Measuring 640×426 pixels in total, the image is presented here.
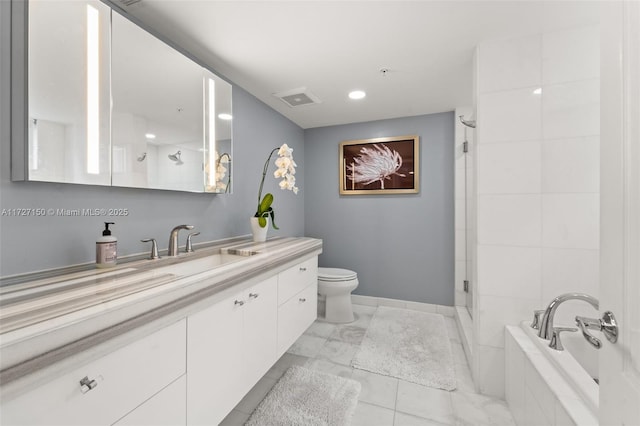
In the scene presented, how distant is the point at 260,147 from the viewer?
2.50 meters

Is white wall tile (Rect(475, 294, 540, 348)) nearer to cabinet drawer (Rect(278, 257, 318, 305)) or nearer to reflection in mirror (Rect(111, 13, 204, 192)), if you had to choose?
cabinet drawer (Rect(278, 257, 318, 305))

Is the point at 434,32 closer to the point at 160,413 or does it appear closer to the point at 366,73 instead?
the point at 366,73

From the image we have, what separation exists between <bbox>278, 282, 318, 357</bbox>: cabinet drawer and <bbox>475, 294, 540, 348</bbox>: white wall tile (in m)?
1.16

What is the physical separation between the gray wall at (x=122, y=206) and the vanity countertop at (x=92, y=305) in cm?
11

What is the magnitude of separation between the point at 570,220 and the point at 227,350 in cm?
195

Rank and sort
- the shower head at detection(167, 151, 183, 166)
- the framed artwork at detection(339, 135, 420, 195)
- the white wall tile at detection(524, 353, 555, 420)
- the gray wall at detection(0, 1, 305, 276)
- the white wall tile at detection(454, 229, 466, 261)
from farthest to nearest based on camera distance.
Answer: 1. the framed artwork at detection(339, 135, 420, 195)
2. the white wall tile at detection(454, 229, 466, 261)
3. the shower head at detection(167, 151, 183, 166)
4. the white wall tile at detection(524, 353, 555, 420)
5. the gray wall at detection(0, 1, 305, 276)

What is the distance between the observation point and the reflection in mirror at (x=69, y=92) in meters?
1.01

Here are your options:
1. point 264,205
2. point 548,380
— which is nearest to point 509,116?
point 548,380

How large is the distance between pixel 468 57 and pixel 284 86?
1.34 meters

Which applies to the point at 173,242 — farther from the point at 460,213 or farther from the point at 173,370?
the point at 460,213

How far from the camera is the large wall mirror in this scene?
3.34ft

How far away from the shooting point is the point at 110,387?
2.53ft

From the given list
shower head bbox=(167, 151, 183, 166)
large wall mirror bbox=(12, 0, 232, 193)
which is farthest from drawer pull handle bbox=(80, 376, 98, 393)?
shower head bbox=(167, 151, 183, 166)

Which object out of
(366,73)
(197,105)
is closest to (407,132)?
(366,73)
